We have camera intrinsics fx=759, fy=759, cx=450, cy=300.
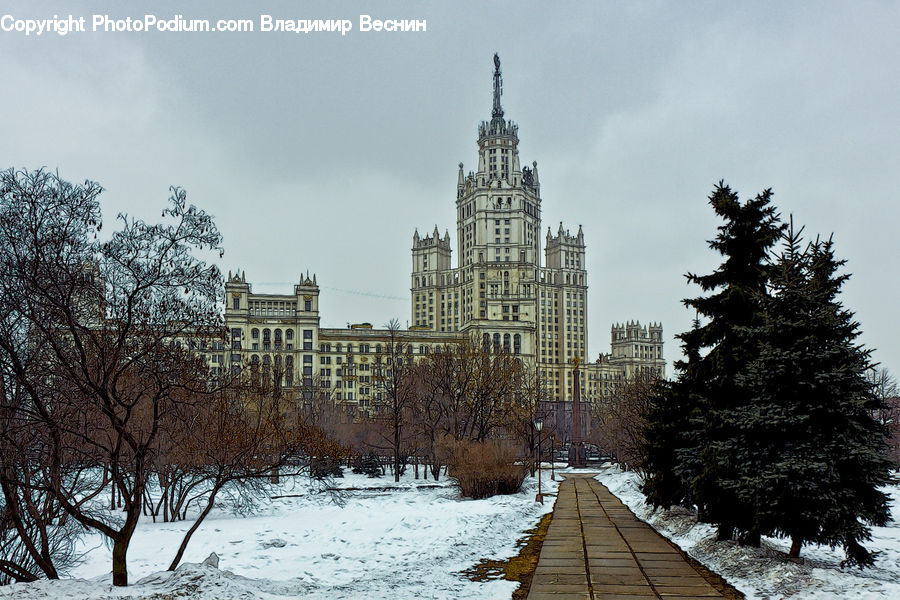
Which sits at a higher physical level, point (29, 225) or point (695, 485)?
point (29, 225)

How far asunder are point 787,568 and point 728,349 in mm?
6137

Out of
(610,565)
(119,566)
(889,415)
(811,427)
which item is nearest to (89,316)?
(119,566)

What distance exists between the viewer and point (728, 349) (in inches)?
776

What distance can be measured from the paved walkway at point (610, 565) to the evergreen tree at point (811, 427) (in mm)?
2517

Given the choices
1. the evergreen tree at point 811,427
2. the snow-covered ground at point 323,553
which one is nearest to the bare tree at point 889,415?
the evergreen tree at point 811,427

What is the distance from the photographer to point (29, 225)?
13.5 m

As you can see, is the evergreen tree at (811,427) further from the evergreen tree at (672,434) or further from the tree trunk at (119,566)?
the tree trunk at (119,566)

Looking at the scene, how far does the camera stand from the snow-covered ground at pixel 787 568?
13.5 metres

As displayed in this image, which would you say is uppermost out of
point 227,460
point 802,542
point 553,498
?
point 227,460

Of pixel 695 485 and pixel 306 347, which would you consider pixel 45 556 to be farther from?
pixel 306 347

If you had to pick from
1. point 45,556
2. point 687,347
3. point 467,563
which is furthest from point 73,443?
point 687,347

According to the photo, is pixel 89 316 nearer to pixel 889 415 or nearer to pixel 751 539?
pixel 751 539

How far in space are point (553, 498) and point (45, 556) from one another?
2637 cm

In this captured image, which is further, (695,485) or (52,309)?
(695,485)
